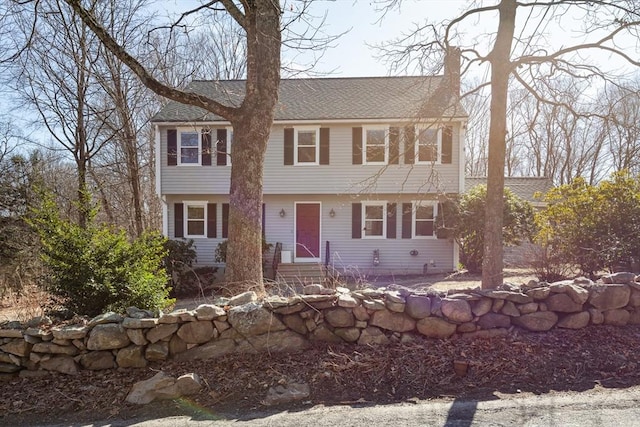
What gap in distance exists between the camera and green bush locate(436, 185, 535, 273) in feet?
37.9

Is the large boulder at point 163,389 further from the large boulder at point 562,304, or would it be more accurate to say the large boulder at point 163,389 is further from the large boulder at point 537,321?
the large boulder at point 562,304

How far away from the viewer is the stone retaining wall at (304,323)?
11.8 ft

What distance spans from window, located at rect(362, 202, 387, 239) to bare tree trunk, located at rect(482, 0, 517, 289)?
7.73m

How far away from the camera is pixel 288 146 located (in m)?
13.5

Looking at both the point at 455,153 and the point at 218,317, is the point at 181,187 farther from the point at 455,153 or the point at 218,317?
the point at 218,317

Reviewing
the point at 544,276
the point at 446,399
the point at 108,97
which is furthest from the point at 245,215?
the point at 108,97

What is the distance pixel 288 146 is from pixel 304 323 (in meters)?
10.3

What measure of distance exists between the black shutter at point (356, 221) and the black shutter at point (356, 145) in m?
1.55

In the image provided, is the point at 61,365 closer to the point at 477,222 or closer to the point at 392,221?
the point at 477,222

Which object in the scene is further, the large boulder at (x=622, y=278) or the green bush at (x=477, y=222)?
the green bush at (x=477, y=222)

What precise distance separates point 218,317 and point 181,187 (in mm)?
10765

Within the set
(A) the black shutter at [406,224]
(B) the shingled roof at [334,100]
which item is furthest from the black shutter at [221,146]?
(A) the black shutter at [406,224]

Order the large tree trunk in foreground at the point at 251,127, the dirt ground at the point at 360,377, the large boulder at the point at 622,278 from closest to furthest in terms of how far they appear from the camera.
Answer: the dirt ground at the point at 360,377
the large boulder at the point at 622,278
the large tree trunk in foreground at the point at 251,127

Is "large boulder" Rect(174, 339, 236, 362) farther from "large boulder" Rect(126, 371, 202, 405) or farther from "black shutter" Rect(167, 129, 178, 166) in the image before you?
"black shutter" Rect(167, 129, 178, 166)
